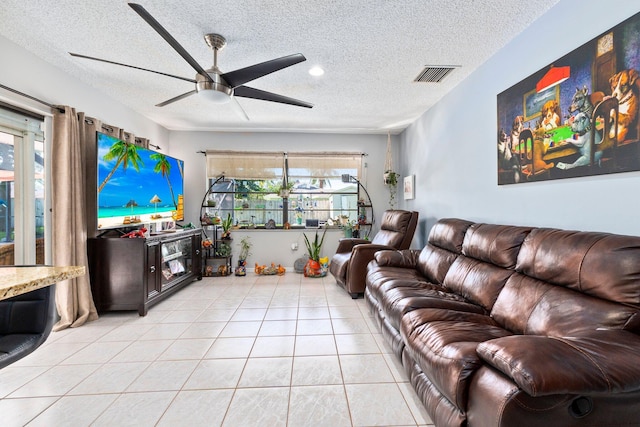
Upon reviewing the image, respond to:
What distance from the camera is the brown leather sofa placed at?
3.10ft

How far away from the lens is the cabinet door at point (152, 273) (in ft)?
10.2

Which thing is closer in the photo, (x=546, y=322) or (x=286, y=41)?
(x=546, y=322)

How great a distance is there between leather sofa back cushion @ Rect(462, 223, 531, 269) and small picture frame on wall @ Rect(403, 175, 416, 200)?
2.07 m

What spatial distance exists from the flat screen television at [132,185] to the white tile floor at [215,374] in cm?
110

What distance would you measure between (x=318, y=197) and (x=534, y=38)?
3669 millimetres

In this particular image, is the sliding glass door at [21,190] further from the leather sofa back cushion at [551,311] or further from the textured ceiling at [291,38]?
the leather sofa back cushion at [551,311]

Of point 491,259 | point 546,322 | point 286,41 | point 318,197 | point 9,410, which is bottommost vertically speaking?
point 9,410

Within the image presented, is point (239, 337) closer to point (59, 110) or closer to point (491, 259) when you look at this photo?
point (491, 259)

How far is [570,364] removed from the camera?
3.08 feet

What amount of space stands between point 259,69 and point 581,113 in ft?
6.87

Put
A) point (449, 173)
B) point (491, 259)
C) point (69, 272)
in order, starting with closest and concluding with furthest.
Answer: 1. point (69, 272)
2. point (491, 259)
3. point (449, 173)

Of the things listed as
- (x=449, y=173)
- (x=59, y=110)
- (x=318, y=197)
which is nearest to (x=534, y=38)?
(x=449, y=173)

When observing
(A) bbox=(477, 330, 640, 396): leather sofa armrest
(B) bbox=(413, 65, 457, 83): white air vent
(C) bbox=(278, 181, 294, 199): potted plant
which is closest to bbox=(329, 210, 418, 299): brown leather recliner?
(C) bbox=(278, 181, 294, 199): potted plant

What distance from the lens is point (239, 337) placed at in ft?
8.17
